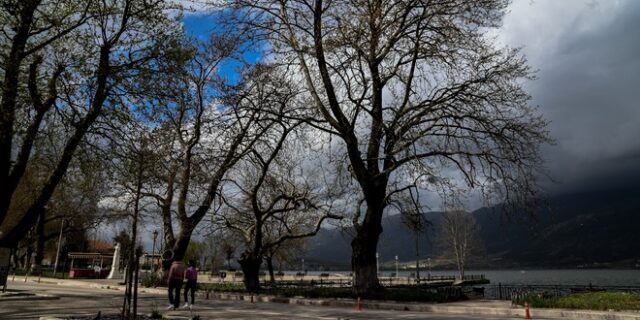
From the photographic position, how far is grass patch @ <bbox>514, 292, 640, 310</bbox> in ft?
52.1

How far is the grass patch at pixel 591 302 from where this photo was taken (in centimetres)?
1588

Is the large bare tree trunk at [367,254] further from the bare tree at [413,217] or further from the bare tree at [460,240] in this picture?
the bare tree at [460,240]

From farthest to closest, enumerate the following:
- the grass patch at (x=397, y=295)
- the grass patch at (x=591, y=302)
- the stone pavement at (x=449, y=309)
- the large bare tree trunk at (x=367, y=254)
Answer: the large bare tree trunk at (x=367, y=254), the grass patch at (x=397, y=295), the grass patch at (x=591, y=302), the stone pavement at (x=449, y=309)

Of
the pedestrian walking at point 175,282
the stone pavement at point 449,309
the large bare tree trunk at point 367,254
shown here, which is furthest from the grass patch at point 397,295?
the pedestrian walking at point 175,282

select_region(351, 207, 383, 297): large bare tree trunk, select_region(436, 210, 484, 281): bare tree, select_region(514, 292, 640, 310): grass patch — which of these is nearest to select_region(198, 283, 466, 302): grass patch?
select_region(351, 207, 383, 297): large bare tree trunk

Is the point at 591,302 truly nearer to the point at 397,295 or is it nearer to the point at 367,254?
the point at 397,295

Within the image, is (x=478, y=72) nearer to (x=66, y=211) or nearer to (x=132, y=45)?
(x=132, y=45)

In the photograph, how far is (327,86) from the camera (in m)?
21.5

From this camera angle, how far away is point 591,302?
16.6 meters

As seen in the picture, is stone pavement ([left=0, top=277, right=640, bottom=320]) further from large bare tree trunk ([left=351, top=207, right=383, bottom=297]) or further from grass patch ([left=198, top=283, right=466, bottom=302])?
large bare tree trunk ([left=351, top=207, right=383, bottom=297])

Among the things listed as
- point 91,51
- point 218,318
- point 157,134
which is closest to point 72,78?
point 91,51

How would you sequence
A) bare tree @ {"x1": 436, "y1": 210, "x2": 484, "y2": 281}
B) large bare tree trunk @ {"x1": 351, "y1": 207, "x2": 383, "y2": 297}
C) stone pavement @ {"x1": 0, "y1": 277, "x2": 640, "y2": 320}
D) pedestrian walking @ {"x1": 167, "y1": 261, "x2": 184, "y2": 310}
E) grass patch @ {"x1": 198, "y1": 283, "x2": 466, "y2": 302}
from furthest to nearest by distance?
bare tree @ {"x1": 436, "y1": 210, "x2": 484, "y2": 281} < large bare tree trunk @ {"x1": 351, "y1": 207, "x2": 383, "y2": 297} < grass patch @ {"x1": 198, "y1": 283, "x2": 466, "y2": 302} < pedestrian walking @ {"x1": 167, "y1": 261, "x2": 184, "y2": 310} < stone pavement @ {"x1": 0, "y1": 277, "x2": 640, "y2": 320}

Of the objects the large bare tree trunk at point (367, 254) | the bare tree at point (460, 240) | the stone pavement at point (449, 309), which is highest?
the bare tree at point (460, 240)

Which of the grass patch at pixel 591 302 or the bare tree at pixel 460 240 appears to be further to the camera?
the bare tree at pixel 460 240
